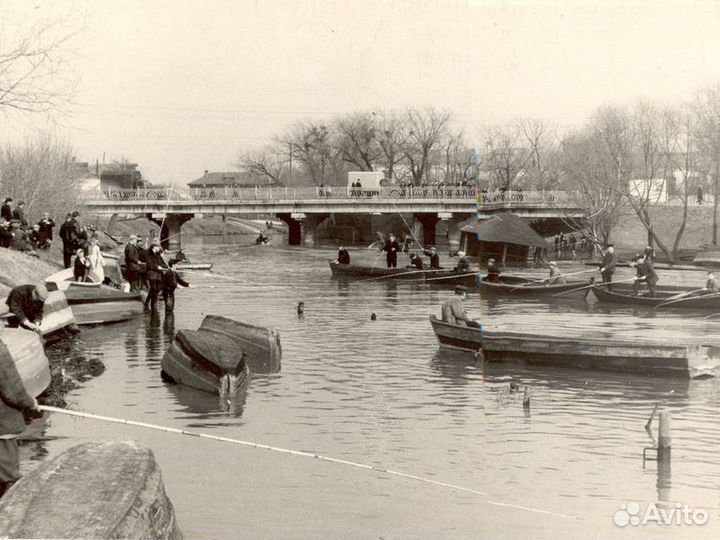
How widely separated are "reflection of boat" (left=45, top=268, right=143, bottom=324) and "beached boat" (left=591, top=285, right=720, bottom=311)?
16.5 m

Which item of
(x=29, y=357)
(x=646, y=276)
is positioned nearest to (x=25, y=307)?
(x=29, y=357)

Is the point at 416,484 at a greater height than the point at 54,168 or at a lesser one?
lesser

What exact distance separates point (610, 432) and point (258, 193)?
2939 inches

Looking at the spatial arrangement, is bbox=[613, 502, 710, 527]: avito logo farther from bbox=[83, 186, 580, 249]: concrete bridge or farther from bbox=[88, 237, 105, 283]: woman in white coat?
bbox=[83, 186, 580, 249]: concrete bridge

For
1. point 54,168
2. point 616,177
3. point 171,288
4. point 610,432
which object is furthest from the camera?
point 616,177

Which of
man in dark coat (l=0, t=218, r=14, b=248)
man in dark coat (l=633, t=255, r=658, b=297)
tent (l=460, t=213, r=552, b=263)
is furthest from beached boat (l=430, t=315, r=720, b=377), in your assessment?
tent (l=460, t=213, r=552, b=263)

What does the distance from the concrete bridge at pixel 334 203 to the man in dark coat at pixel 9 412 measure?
72.9m

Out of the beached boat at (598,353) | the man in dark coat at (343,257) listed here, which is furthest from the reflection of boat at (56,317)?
the man in dark coat at (343,257)

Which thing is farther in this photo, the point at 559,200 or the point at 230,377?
the point at 559,200

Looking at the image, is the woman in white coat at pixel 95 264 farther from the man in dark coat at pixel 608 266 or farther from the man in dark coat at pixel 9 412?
the man in dark coat at pixel 9 412

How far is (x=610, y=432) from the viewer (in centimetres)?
1680

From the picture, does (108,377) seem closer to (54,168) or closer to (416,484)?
(416,484)

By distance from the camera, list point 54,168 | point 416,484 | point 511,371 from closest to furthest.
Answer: point 416,484, point 511,371, point 54,168

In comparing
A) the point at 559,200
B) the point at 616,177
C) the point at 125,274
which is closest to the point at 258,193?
the point at 559,200
